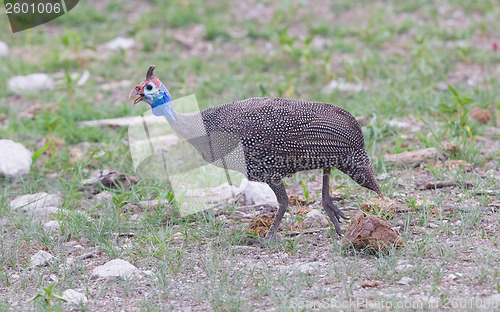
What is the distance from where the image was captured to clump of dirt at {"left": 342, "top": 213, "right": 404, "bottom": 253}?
11.1 ft

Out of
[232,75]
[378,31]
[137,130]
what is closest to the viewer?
[137,130]

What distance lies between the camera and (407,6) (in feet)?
28.5

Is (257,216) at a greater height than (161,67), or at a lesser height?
lesser

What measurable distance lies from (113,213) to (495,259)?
2.28 meters

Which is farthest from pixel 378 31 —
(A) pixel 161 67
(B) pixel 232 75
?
(A) pixel 161 67

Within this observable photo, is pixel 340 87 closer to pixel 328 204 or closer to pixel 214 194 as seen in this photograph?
pixel 214 194

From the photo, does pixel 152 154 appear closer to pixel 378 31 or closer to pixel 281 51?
pixel 281 51

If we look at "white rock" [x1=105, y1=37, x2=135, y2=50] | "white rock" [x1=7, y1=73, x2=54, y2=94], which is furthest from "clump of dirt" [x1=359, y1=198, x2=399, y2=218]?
"white rock" [x1=105, y1=37, x2=135, y2=50]

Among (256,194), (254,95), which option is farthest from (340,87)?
(256,194)

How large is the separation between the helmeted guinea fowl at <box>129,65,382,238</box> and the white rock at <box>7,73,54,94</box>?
3.33 metres

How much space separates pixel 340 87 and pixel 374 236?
3.32 m

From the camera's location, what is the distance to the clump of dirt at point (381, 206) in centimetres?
387

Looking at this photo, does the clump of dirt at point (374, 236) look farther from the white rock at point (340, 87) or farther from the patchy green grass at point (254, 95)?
the white rock at point (340, 87)

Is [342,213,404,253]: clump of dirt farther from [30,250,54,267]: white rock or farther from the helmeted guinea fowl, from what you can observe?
[30,250,54,267]: white rock
